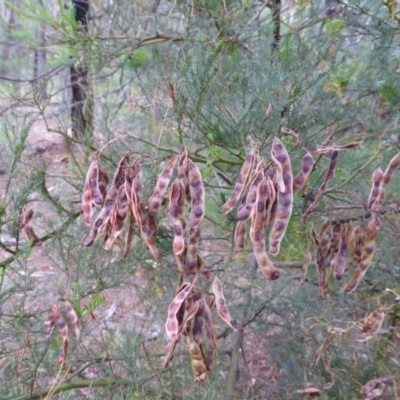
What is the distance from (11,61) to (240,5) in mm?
2752

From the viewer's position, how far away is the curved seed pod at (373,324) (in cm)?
135

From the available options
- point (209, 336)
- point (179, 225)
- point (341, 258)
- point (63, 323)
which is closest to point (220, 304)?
point (209, 336)

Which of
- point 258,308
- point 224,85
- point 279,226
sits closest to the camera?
point 279,226

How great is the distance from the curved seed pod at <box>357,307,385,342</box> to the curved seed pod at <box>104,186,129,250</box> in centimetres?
75

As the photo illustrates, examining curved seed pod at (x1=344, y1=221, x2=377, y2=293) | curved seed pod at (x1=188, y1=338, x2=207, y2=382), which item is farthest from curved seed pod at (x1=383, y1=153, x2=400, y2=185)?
curved seed pod at (x1=188, y1=338, x2=207, y2=382)

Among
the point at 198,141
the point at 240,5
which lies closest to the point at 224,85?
the point at 198,141

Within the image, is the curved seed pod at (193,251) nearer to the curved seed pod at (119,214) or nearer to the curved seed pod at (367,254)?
the curved seed pod at (119,214)

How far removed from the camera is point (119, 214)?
3.95 ft

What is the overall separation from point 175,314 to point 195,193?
11.6 inches

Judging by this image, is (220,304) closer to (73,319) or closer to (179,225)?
(179,225)

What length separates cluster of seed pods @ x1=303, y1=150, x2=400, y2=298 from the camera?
1312 mm

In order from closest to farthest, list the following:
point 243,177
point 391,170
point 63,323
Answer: point 243,177 < point 391,170 < point 63,323

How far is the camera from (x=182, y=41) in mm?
2475

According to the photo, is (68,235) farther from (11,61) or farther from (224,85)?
(11,61)
